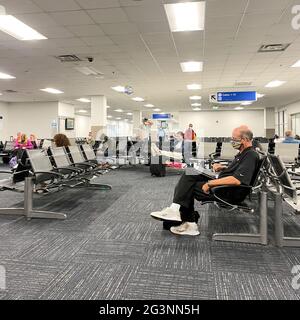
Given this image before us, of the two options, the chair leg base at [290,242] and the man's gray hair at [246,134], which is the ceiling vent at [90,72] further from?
the chair leg base at [290,242]

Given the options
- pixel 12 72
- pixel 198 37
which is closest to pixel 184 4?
pixel 198 37

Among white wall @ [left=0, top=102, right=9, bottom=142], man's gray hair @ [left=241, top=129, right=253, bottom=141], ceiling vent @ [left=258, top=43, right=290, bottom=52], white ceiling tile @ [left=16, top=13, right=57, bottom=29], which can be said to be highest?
ceiling vent @ [left=258, top=43, right=290, bottom=52]

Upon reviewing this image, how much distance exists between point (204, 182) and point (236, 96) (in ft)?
30.4

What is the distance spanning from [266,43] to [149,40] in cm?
229

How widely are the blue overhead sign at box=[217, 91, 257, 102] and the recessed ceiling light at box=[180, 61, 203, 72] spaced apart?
381 cm

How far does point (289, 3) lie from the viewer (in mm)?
4090

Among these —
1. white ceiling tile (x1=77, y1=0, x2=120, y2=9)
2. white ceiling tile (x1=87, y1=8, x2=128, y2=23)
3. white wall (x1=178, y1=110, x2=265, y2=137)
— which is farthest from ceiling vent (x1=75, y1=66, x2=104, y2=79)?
white wall (x1=178, y1=110, x2=265, y2=137)

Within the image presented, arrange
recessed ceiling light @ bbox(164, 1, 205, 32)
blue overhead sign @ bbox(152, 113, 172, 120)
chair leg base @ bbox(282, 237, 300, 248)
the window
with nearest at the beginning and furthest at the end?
chair leg base @ bbox(282, 237, 300, 248) < recessed ceiling light @ bbox(164, 1, 205, 32) < the window < blue overhead sign @ bbox(152, 113, 172, 120)

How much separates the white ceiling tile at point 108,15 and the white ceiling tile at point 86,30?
0.29 m

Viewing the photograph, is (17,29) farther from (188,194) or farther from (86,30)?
(188,194)

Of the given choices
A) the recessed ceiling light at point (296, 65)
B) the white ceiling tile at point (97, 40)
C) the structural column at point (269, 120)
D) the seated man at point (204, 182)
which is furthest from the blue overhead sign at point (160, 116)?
the seated man at point (204, 182)

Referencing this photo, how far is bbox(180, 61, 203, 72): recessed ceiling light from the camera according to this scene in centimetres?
736

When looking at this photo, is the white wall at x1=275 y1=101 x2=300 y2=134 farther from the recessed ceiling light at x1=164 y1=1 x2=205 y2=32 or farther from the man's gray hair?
the man's gray hair

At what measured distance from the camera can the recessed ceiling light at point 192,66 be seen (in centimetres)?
736
